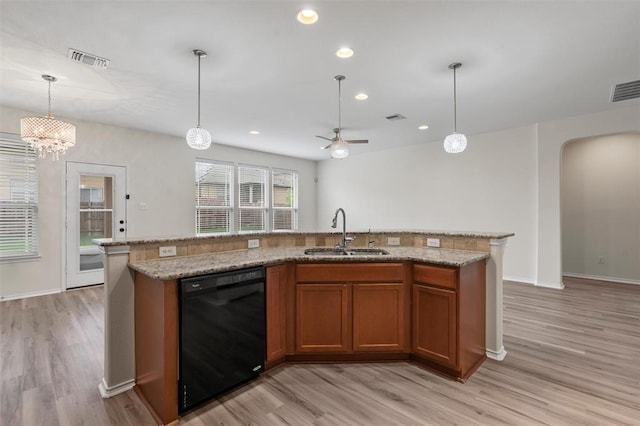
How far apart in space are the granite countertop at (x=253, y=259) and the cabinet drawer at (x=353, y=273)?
0.05 meters

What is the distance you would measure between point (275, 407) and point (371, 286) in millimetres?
1130

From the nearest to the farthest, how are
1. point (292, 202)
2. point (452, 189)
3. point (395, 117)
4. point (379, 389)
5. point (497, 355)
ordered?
point (379, 389), point (497, 355), point (395, 117), point (452, 189), point (292, 202)

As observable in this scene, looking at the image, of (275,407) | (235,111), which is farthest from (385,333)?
(235,111)

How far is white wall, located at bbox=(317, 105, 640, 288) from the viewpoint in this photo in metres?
4.99

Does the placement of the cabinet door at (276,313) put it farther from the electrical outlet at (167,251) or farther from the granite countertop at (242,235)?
the electrical outlet at (167,251)

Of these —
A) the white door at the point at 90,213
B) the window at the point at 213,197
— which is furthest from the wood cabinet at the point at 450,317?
the window at the point at 213,197

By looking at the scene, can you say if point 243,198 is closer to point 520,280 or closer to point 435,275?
point 435,275

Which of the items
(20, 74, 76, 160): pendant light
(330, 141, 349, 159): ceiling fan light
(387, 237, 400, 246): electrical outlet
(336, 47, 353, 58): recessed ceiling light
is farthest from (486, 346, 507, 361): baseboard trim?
(20, 74, 76, 160): pendant light

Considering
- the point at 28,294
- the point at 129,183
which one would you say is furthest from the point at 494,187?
the point at 28,294

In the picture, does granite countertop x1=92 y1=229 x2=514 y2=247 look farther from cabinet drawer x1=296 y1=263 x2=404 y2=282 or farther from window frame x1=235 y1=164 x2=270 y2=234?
window frame x1=235 y1=164 x2=270 y2=234

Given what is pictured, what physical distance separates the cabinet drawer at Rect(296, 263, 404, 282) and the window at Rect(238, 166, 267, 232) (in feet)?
16.9

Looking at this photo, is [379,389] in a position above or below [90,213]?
below

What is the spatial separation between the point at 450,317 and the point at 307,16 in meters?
Answer: 2.54

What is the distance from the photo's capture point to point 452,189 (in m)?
6.29
